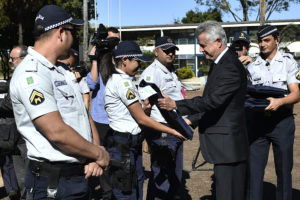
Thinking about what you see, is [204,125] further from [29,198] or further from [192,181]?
[192,181]

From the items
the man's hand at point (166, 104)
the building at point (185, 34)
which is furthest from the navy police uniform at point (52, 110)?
the building at point (185, 34)

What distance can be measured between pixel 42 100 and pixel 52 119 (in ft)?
0.43

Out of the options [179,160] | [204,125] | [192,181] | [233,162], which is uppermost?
[204,125]

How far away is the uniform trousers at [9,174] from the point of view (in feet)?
18.0

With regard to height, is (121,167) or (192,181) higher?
(121,167)

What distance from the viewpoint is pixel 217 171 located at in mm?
3652

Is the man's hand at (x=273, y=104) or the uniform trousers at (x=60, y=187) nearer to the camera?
the uniform trousers at (x=60, y=187)

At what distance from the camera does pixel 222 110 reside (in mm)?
3541

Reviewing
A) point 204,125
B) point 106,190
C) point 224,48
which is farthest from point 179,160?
point 224,48

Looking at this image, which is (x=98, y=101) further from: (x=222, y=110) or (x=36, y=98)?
(x=36, y=98)

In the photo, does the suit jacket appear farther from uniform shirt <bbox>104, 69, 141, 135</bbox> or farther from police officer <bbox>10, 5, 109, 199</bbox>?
police officer <bbox>10, 5, 109, 199</bbox>

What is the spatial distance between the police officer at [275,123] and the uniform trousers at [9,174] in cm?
330

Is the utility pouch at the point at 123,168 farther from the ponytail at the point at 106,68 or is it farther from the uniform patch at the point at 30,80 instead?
the uniform patch at the point at 30,80

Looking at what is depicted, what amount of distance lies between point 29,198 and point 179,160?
2703 millimetres
